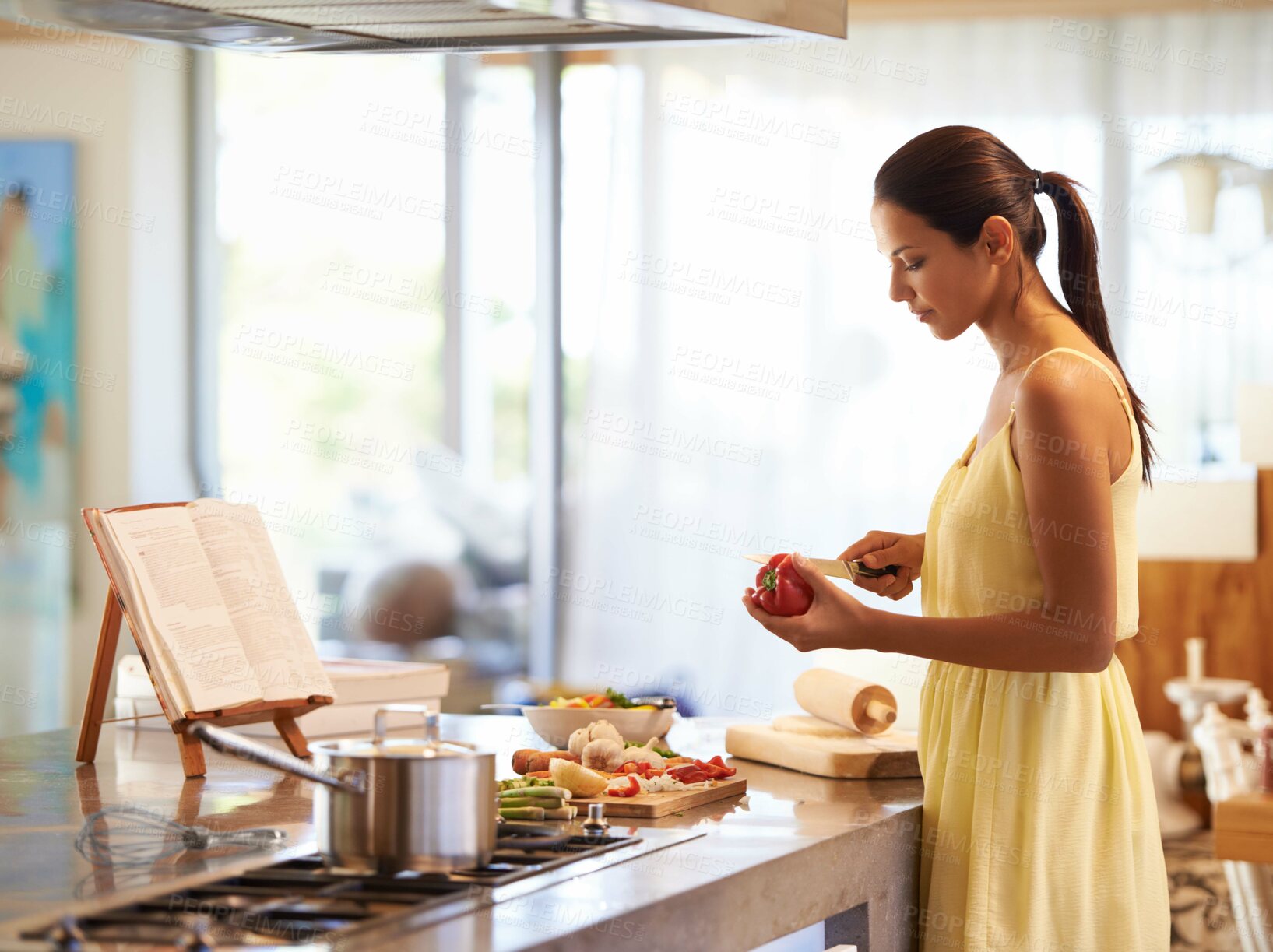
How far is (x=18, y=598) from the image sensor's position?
4.36m

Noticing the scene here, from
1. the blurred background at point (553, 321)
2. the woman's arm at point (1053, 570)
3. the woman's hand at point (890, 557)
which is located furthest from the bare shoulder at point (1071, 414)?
the blurred background at point (553, 321)

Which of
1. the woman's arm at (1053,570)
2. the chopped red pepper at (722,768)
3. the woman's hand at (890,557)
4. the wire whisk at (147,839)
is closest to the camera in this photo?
the wire whisk at (147,839)

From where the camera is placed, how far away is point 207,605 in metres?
1.69

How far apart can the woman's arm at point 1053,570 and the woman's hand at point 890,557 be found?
1.02 feet

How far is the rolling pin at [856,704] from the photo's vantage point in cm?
176

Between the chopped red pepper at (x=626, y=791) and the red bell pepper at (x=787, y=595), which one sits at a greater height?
the red bell pepper at (x=787, y=595)

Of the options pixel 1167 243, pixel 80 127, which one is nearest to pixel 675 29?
pixel 1167 243

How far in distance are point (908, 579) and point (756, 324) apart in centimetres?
262

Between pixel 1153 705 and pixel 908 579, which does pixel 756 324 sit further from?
pixel 908 579

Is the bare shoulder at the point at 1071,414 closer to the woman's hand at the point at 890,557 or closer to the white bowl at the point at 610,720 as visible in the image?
the woman's hand at the point at 890,557

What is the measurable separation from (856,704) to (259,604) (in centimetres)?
72

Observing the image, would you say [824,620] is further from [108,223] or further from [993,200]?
[108,223]

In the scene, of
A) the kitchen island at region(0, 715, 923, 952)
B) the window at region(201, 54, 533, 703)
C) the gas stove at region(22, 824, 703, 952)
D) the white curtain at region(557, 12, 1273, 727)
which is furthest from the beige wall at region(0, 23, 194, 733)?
the gas stove at region(22, 824, 703, 952)

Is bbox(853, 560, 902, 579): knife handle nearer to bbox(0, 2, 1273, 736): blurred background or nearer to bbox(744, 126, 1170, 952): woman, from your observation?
bbox(744, 126, 1170, 952): woman
